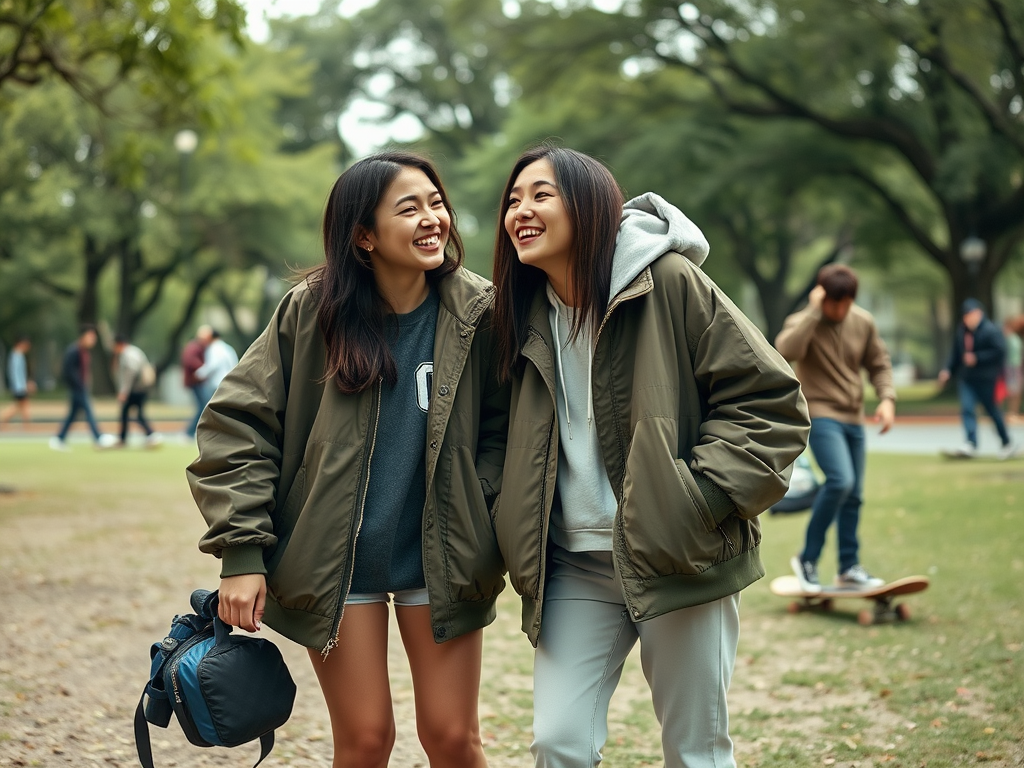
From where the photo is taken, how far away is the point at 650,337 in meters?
2.94

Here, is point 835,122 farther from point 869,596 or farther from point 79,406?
point 869,596

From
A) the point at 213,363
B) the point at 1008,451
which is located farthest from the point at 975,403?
the point at 213,363

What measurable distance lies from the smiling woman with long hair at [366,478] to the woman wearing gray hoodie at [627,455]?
0.50 feet

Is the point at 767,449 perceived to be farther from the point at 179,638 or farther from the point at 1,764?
the point at 1,764

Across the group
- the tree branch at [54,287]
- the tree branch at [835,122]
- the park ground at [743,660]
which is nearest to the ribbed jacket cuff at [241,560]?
the park ground at [743,660]

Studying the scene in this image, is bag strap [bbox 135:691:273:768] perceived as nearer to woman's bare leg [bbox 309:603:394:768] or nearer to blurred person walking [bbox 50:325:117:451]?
woman's bare leg [bbox 309:603:394:768]

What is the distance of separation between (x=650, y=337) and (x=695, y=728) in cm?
101

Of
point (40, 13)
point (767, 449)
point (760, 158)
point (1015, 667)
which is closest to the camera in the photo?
point (767, 449)

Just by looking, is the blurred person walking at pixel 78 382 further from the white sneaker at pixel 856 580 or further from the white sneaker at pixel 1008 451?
the white sneaker at pixel 856 580

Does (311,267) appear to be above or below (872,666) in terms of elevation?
above

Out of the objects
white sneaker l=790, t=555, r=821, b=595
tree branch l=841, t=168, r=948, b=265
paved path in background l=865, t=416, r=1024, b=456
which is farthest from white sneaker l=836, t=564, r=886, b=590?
tree branch l=841, t=168, r=948, b=265

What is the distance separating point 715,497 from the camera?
112 inches

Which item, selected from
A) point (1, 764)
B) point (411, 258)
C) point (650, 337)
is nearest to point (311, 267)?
point (411, 258)

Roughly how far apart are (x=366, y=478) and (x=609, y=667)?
82cm
